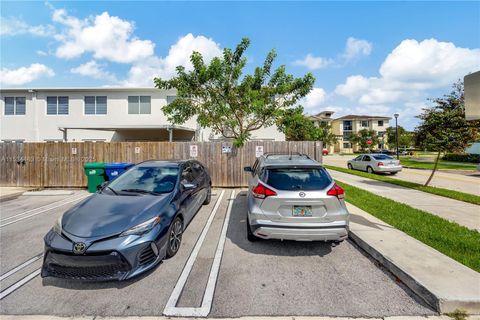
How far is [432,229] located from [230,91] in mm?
10185

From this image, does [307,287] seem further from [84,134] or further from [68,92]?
[68,92]

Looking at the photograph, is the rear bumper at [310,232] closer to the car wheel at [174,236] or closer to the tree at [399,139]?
the car wheel at [174,236]

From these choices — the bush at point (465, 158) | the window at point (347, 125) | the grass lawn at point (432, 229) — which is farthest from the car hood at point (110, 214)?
the window at point (347, 125)

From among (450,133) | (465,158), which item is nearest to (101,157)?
(450,133)

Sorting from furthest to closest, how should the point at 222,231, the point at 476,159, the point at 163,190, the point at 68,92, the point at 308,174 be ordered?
1. the point at 476,159
2. the point at 68,92
3. the point at 222,231
4. the point at 163,190
5. the point at 308,174

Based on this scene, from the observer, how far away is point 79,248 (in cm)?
290

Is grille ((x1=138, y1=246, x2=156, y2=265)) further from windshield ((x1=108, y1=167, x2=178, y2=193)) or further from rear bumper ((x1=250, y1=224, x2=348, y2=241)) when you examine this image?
rear bumper ((x1=250, y1=224, x2=348, y2=241))

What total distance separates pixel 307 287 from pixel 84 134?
19.3 meters

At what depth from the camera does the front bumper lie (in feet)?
9.53

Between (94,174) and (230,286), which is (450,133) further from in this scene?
(94,174)

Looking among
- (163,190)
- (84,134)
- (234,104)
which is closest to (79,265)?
(163,190)

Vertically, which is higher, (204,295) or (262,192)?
(262,192)

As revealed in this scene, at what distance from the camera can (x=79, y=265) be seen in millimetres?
2896

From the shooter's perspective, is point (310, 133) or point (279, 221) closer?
point (279, 221)
